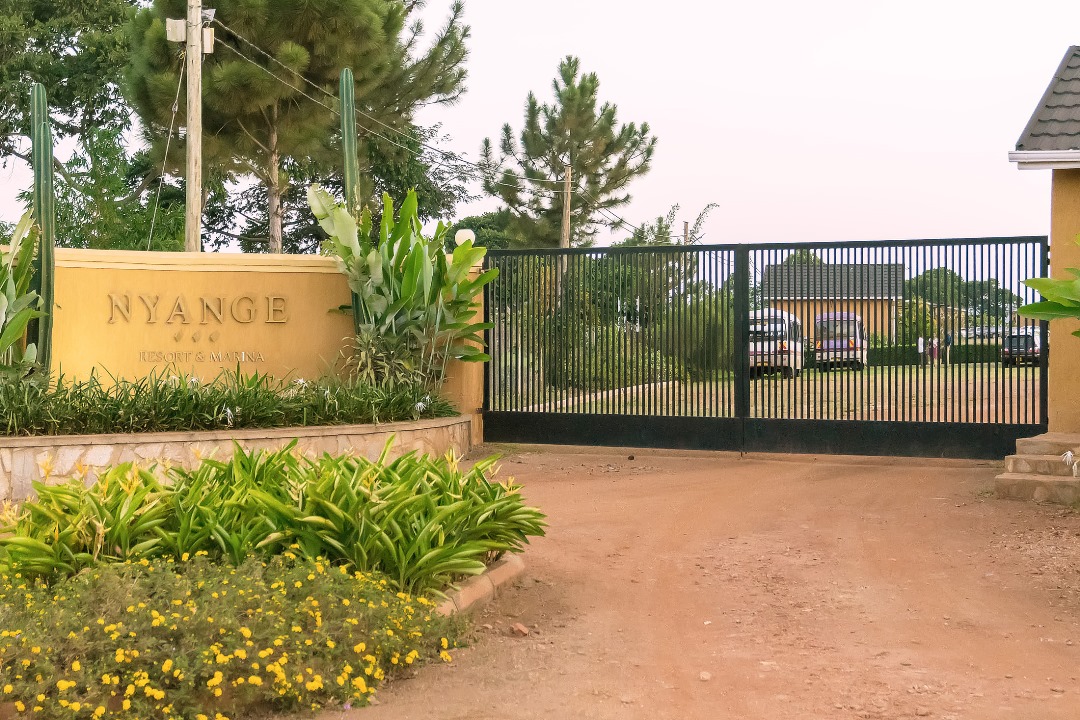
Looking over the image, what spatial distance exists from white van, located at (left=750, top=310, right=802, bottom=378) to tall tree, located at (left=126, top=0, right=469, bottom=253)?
1353cm

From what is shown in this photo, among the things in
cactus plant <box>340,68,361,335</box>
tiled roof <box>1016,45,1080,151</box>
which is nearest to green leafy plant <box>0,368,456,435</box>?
cactus plant <box>340,68,361,335</box>

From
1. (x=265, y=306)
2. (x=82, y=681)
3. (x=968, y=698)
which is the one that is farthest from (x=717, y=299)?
(x=82, y=681)

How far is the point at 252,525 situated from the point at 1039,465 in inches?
250

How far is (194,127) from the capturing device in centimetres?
1681

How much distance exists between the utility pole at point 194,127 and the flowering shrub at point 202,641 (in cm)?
1238

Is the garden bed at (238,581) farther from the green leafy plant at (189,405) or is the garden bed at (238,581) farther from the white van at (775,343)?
the white van at (775,343)

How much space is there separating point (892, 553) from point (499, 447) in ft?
19.0

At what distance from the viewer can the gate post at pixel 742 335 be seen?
11.5 m

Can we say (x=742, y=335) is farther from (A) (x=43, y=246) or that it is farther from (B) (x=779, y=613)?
(A) (x=43, y=246)

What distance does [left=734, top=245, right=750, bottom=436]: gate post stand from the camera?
37.7 ft

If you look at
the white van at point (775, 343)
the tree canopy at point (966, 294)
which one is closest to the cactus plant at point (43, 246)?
the white van at point (775, 343)

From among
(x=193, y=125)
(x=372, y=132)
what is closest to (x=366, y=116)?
(x=372, y=132)

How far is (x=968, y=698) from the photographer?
4465mm

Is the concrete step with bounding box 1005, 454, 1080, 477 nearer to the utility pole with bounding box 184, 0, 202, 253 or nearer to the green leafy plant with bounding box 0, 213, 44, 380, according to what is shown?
the green leafy plant with bounding box 0, 213, 44, 380
